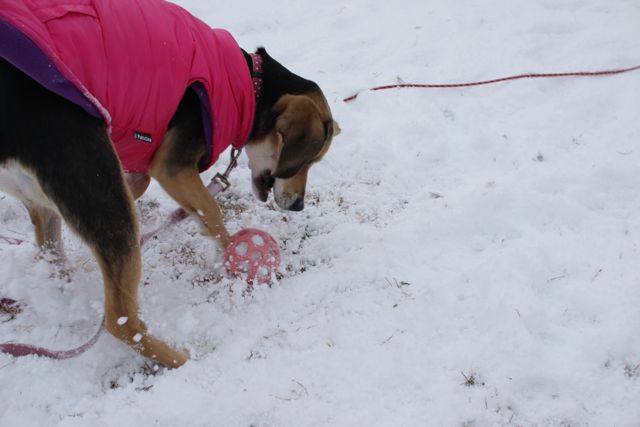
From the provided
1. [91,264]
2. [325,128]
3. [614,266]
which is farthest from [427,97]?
[91,264]

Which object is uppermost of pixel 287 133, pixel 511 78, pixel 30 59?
pixel 30 59

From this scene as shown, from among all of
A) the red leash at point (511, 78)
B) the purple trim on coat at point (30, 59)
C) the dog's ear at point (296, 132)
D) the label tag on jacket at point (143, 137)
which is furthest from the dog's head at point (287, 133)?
the red leash at point (511, 78)

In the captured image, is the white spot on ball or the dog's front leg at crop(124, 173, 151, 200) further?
the dog's front leg at crop(124, 173, 151, 200)

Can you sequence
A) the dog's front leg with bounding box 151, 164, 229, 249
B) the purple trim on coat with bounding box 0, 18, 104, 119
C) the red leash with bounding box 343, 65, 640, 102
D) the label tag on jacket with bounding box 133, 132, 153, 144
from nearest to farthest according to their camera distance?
the purple trim on coat with bounding box 0, 18, 104, 119 < the label tag on jacket with bounding box 133, 132, 153, 144 < the dog's front leg with bounding box 151, 164, 229, 249 < the red leash with bounding box 343, 65, 640, 102

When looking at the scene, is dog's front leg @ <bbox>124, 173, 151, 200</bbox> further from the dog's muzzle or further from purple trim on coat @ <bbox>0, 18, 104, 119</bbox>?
purple trim on coat @ <bbox>0, 18, 104, 119</bbox>

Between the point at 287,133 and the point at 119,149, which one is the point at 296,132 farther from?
the point at 119,149

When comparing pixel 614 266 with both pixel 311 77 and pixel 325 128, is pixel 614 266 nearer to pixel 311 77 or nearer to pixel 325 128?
pixel 325 128

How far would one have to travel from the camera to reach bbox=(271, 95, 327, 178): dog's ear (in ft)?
11.0

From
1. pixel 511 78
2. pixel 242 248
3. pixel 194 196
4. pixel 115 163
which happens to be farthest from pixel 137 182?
pixel 511 78

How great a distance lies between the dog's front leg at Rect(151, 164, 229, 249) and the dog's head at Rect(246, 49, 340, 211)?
0.47 meters

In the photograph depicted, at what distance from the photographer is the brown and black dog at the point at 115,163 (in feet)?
7.88

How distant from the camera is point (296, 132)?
3.37 m

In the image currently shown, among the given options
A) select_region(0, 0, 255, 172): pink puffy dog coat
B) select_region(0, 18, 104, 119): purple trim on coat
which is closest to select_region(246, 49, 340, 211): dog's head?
select_region(0, 0, 255, 172): pink puffy dog coat

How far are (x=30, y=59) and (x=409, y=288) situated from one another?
7.78 ft
